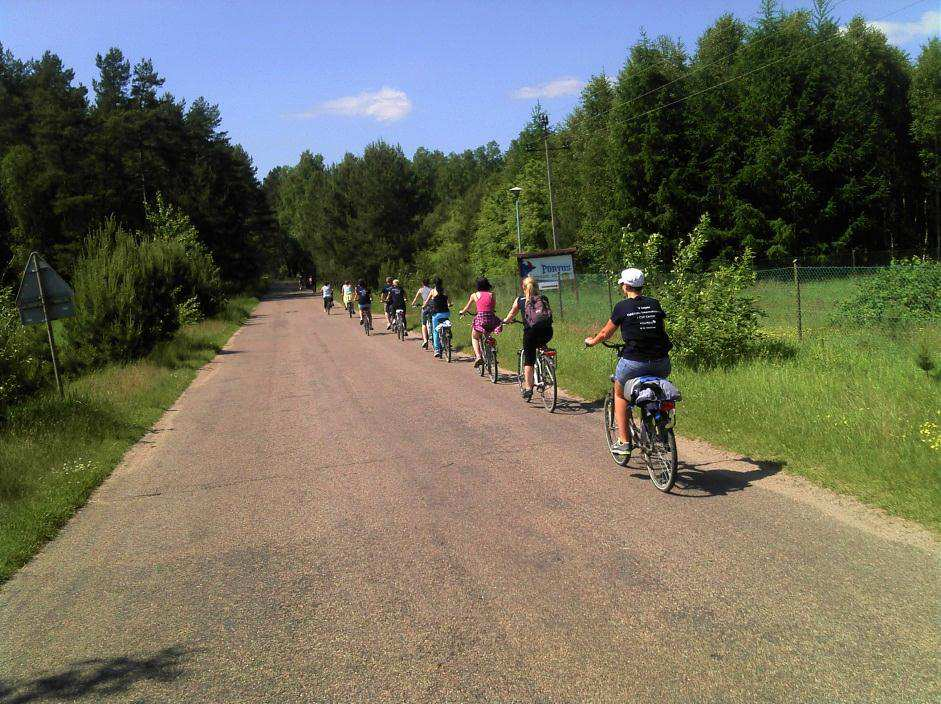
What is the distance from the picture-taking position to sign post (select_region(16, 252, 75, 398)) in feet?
40.8

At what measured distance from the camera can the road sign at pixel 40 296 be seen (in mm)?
12422

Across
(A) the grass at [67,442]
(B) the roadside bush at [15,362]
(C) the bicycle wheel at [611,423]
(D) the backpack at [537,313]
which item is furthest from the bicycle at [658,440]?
(B) the roadside bush at [15,362]

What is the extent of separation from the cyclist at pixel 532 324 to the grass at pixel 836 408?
1.20 m

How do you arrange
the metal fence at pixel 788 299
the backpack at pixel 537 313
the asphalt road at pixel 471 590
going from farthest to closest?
the metal fence at pixel 788 299, the backpack at pixel 537 313, the asphalt road at pixel 471 590

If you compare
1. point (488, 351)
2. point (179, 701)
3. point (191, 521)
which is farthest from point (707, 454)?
point (488, 351)

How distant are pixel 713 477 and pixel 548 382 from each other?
161 inches

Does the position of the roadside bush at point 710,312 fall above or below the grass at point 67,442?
above

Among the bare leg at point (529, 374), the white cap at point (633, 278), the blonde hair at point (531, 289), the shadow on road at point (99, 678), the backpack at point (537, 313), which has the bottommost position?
the shadow on road at point (99, 678)

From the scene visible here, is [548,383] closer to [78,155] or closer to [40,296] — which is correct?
[40,296]

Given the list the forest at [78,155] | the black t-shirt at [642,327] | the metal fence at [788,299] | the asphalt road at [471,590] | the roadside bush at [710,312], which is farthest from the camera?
the forest at [78,155]

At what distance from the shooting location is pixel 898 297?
606 inches

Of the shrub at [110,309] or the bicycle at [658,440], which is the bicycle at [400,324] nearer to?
the shrub at [110,309]

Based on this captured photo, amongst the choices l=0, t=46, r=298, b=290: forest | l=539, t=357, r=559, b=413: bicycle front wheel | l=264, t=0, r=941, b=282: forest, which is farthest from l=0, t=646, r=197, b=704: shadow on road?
l=0, t=46, r=298, b=290: forest

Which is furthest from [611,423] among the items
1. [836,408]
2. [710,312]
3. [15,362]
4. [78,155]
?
[78,155]
